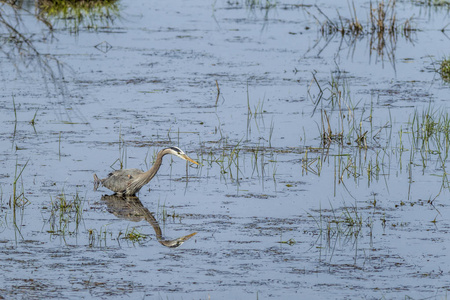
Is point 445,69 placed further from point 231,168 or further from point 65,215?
point 65,215

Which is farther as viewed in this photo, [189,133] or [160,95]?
[160,95]

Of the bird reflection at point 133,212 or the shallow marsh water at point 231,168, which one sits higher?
the shallow marsh water at point 231,168

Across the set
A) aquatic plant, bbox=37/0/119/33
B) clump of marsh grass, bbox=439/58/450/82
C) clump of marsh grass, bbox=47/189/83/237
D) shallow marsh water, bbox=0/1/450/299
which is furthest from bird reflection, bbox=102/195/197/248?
aquatic plant, bbox=37/0/119/33

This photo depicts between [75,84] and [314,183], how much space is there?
5496mm

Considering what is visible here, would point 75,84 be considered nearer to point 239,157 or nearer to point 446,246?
point 239,157

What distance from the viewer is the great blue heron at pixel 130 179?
349 inches

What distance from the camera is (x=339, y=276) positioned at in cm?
664

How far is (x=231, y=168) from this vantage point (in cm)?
971

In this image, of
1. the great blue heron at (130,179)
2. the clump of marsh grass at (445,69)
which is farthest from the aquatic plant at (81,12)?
the great blue heron at (130,179)

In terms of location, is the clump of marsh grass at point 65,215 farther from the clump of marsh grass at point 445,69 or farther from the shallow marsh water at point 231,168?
the clump of marsh grass at point 445,69

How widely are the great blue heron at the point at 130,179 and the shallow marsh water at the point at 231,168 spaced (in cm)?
19

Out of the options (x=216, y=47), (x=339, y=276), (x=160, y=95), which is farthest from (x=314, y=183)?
(x=216, y=47)

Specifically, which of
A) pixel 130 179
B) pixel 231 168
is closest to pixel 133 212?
pixel 130 179

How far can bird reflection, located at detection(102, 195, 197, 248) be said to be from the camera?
746 centimetres
